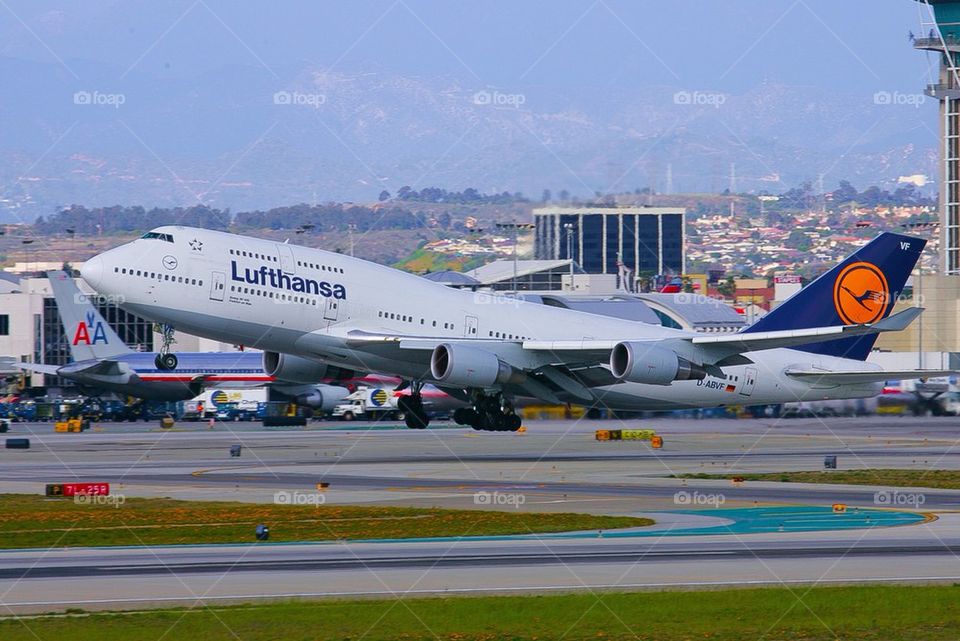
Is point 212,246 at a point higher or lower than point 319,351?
higher

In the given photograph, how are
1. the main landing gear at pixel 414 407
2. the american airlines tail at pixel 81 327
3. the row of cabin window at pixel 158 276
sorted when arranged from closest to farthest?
the row of cabin window at pixel 158 276, the main landing gear at pixel 414 407, the american airlines tail at pixel 81 327

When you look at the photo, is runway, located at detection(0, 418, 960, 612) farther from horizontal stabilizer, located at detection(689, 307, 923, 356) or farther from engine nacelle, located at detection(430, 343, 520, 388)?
horizontal stabilizer, located at detection(689, 307, 923, 356)

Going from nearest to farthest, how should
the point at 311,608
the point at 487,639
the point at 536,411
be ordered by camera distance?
the point at 487,639
the point at 311,608
the point at 536,411

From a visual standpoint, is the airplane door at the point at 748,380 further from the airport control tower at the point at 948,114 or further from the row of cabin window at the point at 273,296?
the airport control tower at the point at 948,114

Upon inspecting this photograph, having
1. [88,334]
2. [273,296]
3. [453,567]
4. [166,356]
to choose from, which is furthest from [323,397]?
[453,567]

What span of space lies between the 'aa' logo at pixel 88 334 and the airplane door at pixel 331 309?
154 feet

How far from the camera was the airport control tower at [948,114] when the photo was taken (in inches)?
4751

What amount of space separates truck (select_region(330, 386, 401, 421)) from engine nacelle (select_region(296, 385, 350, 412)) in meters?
0.38

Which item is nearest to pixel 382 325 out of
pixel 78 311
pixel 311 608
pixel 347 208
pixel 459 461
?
pixel 459 461

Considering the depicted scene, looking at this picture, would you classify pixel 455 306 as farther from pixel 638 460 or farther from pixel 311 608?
pixel 311 608

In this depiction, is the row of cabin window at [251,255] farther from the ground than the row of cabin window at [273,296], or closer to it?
farther from the ground

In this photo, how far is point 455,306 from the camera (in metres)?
47.4

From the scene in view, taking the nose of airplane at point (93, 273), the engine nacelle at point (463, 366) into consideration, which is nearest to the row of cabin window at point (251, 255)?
the nose of airplane at point (93, 273)

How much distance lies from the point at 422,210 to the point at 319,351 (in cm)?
15361
